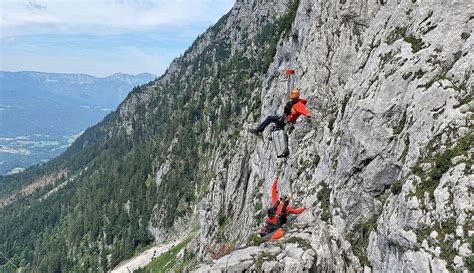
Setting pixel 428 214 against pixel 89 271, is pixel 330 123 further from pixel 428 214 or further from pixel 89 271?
pixel 89 271

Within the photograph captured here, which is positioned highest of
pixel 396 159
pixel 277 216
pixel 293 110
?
pixel 293 110

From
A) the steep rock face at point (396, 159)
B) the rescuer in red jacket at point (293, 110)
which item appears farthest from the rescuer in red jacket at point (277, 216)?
the rescuer in red jacket at point (293, 110)

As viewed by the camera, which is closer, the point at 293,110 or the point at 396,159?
the point at 396,159

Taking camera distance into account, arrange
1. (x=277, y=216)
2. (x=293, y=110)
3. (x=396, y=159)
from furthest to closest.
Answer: (x=293, y=110) < (x=277, y=216) < (x=396, y=159)

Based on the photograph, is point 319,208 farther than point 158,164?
No

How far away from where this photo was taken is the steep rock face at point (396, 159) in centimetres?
1662

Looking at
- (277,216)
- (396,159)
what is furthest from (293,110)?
(396,159)

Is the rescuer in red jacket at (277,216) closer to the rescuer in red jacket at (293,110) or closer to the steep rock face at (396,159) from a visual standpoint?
the steep rock face at (396,159)

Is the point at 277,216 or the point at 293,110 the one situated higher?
the point at 293,110

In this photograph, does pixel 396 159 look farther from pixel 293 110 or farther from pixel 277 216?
pixel 293 110

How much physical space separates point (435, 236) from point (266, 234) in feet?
40.0

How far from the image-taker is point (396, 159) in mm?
21734

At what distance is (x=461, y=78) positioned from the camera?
19.8 meters

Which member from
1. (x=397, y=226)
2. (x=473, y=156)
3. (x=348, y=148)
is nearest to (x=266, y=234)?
(x=348, y=148)
